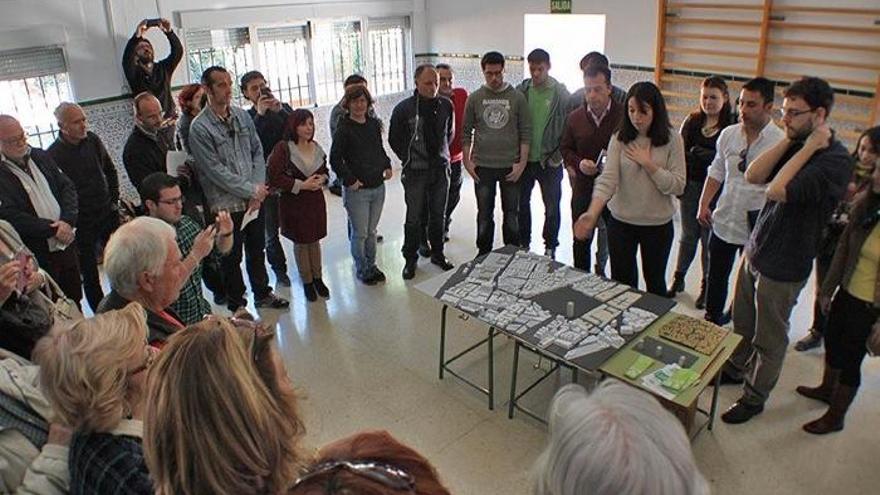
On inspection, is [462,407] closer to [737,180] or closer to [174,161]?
[737,180]

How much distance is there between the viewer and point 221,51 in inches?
232

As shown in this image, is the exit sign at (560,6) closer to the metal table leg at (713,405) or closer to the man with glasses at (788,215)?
the man with glasses at (788,215)

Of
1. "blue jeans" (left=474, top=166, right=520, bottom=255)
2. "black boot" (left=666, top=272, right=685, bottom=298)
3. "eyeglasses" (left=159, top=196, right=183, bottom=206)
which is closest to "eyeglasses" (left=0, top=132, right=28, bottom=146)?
"eyeglasses" (left=159, top=196, right=183, bottom=206)

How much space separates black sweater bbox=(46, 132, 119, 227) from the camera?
3684 mm

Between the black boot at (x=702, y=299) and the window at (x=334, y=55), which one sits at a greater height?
the window at (x=334, y=55)

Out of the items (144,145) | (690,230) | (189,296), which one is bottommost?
(690,230)

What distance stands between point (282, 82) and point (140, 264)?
473 cm

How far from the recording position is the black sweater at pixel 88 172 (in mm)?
3684

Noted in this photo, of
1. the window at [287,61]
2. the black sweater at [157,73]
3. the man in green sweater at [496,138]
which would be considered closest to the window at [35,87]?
the black sweater at [157,73]

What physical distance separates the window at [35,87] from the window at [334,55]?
2.39 m

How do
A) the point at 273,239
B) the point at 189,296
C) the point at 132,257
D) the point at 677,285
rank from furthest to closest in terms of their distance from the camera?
the point at 273,239
the point at 677,285
the point at 189,296
the point at 132,257

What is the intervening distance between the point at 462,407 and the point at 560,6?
442 cm

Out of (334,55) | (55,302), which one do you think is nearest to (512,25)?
(334,55)

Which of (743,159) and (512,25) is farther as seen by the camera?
(512,25)
